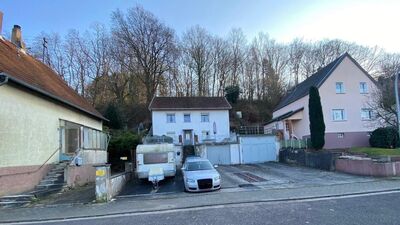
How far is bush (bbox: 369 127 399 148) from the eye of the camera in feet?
94.4

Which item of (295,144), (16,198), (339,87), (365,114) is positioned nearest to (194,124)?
(295,144)

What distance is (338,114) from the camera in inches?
1340

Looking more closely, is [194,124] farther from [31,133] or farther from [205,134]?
[31,133]

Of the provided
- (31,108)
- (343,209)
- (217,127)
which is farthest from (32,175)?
(217,127)

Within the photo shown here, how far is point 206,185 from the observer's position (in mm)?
15641

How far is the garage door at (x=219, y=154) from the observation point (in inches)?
1259

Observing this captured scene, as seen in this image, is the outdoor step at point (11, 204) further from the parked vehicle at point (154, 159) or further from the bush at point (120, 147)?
the bush at point (120, 147)

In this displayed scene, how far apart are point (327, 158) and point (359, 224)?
15.5 meters

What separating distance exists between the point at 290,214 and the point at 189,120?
108ft

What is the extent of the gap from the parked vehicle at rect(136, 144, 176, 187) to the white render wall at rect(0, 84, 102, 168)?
4.90 metres

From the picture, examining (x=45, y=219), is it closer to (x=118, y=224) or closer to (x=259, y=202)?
(x=118, y=224)

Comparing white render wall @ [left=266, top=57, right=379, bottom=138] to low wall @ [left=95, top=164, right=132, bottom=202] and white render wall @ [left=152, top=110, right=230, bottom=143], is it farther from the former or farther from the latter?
low wall @ [left=95, top=164, right=132, bottom=202]

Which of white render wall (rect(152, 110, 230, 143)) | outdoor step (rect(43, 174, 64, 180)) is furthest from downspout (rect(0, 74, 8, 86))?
white render wall (rect(152, 110, 230, 143))

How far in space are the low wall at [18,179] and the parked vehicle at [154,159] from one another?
587cm
